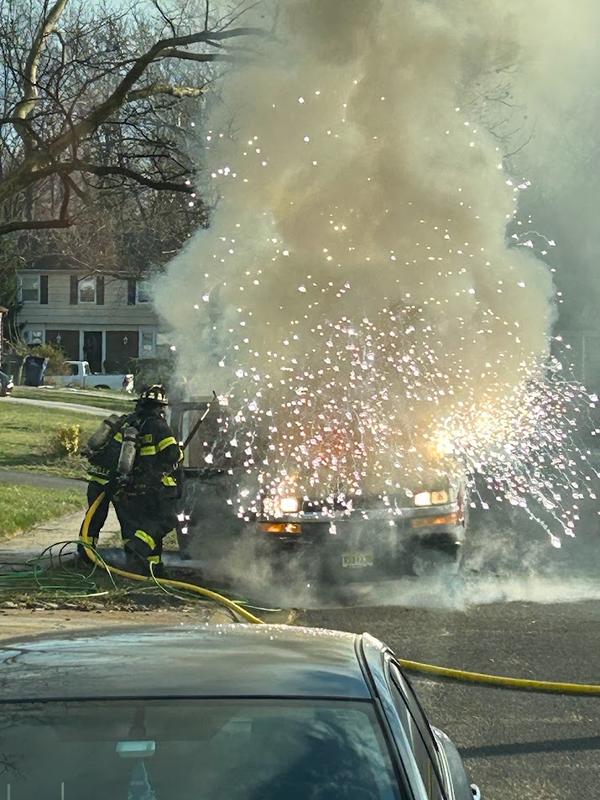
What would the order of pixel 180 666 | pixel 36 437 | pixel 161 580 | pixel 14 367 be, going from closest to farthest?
pixel 180 666, pixel 161 580, pixel 36 437, pixel 14 367

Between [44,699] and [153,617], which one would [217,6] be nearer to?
[153,617]

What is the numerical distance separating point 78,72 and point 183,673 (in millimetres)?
12904

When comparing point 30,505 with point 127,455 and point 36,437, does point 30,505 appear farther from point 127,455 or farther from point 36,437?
point 36,437

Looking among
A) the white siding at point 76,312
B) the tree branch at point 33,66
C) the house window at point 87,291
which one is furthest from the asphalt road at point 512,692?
the white siding at point 76,312

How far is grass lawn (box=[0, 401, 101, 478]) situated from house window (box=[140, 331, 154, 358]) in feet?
84.5

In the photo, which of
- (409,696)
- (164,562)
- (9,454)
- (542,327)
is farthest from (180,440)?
(9,454)

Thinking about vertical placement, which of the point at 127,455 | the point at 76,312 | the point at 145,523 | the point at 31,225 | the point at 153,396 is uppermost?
the point at 76,312

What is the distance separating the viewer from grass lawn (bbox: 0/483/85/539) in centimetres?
1387

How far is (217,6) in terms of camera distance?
14.6 metres

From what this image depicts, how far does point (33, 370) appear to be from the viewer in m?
42.4

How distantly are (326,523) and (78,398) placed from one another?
90.6 feet

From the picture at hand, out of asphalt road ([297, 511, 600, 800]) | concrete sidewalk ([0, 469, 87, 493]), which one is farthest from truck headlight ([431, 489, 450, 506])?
concrete sidewalk ([0, 469, 87, 493])

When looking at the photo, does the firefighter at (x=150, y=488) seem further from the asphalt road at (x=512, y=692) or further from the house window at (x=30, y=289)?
the house window at (x=30, y=289)

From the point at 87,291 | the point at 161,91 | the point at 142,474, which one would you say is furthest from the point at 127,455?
the point at 87,291
